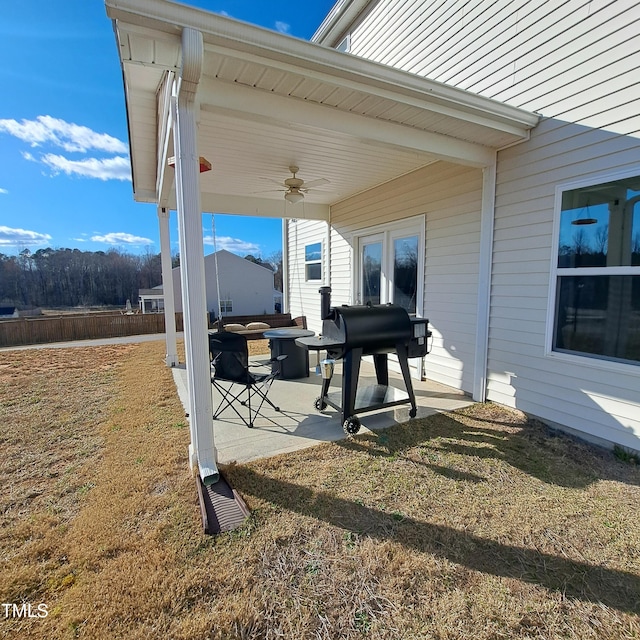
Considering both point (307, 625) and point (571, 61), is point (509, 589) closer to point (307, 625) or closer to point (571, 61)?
point (307, 625)

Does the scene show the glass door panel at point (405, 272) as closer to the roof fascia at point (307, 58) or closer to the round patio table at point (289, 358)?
the round patio table at point (289, 358)

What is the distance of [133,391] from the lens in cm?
461

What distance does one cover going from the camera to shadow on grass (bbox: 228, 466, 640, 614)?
159 centimetres

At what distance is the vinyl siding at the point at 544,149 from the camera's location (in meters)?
2.74

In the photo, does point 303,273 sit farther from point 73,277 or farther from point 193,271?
point 73,277

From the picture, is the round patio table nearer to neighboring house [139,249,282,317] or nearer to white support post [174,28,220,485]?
white support post [174,28,220,485]

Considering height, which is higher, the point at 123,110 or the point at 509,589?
the point at 123,110

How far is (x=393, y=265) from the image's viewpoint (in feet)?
18.3

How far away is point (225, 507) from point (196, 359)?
979 millimetres

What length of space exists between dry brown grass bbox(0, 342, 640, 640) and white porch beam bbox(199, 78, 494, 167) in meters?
2.76

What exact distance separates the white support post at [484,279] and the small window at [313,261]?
4591mm

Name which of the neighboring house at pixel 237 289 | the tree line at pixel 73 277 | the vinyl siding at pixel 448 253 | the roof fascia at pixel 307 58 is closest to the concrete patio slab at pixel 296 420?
the vinyl siding at pixel 448 253

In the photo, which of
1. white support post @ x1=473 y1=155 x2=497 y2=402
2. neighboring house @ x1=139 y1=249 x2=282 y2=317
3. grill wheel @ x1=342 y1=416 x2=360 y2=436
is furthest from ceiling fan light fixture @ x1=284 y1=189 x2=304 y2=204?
neighboring house @ x1=139 y1=249 x2=282 y2=317

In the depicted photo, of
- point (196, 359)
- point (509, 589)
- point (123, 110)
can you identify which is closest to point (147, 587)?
point (196, 359)
